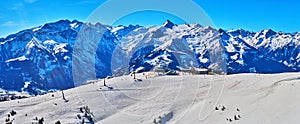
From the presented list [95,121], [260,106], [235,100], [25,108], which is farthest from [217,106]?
[25,108]

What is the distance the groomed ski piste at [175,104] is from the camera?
2292 cm

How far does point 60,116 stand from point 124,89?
24.2ft

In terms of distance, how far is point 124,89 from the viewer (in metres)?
31.8

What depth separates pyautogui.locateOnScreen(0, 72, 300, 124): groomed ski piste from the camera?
22922 millimetres

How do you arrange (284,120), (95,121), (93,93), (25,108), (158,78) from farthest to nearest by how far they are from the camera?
(158,78) → (93,93) → (25,108) → (95,121) → (284,120)

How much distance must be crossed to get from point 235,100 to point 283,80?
4.81 meters

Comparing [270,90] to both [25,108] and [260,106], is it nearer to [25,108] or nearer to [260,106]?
[260,106]

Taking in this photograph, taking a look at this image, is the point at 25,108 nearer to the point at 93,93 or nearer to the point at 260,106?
the point at 93,93

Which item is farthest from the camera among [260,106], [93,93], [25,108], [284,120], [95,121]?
[93,93]

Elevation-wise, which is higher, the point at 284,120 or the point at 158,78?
the point at 158,78

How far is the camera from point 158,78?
35.7 m

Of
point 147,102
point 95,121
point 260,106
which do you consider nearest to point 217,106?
point 260,106

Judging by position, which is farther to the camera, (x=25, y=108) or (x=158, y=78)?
(x=158, y=78)

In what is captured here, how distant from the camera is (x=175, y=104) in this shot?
2719cm
